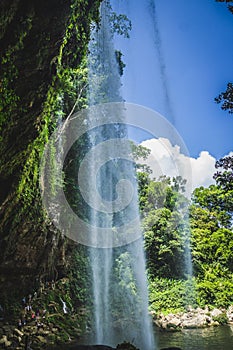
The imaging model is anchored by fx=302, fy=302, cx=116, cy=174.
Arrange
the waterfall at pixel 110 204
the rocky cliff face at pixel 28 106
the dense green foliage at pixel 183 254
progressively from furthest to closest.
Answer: the dense green foliage at pixel 183 254 < the waterfall at pixel 110 204 < the rocky cliff face at pixel 28 106

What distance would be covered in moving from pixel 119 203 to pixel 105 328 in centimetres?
753

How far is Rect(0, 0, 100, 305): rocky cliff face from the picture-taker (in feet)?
22.9

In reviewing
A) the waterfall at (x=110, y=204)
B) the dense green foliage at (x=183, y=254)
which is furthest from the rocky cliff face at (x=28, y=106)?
the dense green foliage at (x=183, y=254)

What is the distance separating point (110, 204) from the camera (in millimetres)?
19000

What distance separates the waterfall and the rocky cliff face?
14.5 feet

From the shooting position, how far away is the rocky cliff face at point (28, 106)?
697cm

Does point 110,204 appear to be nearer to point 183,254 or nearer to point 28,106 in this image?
point 183,254

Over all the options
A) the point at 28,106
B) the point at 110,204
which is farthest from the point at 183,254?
the point at 28,106

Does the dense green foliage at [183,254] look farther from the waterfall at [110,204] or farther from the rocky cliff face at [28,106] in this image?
the rocky cliff face at [28,106]

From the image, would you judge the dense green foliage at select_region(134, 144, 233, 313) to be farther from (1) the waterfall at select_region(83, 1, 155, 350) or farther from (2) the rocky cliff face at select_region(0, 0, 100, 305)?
(2) the rocky cliff face at select_region(0, 0, 100, 305)

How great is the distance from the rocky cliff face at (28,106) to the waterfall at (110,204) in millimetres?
4407

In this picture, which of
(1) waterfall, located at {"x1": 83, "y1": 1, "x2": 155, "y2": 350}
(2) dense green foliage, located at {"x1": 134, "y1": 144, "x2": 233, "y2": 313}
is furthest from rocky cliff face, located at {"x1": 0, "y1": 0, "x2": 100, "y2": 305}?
(2) dense green foliage, located at {"x1": 134, "y1": 144, "x2": 233, "y2": 313}

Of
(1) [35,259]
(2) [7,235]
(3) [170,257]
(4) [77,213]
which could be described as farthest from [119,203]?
(2) [7,235]

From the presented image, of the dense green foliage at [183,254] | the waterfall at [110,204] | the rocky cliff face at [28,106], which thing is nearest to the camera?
the rocky cliff face at [28,106]
